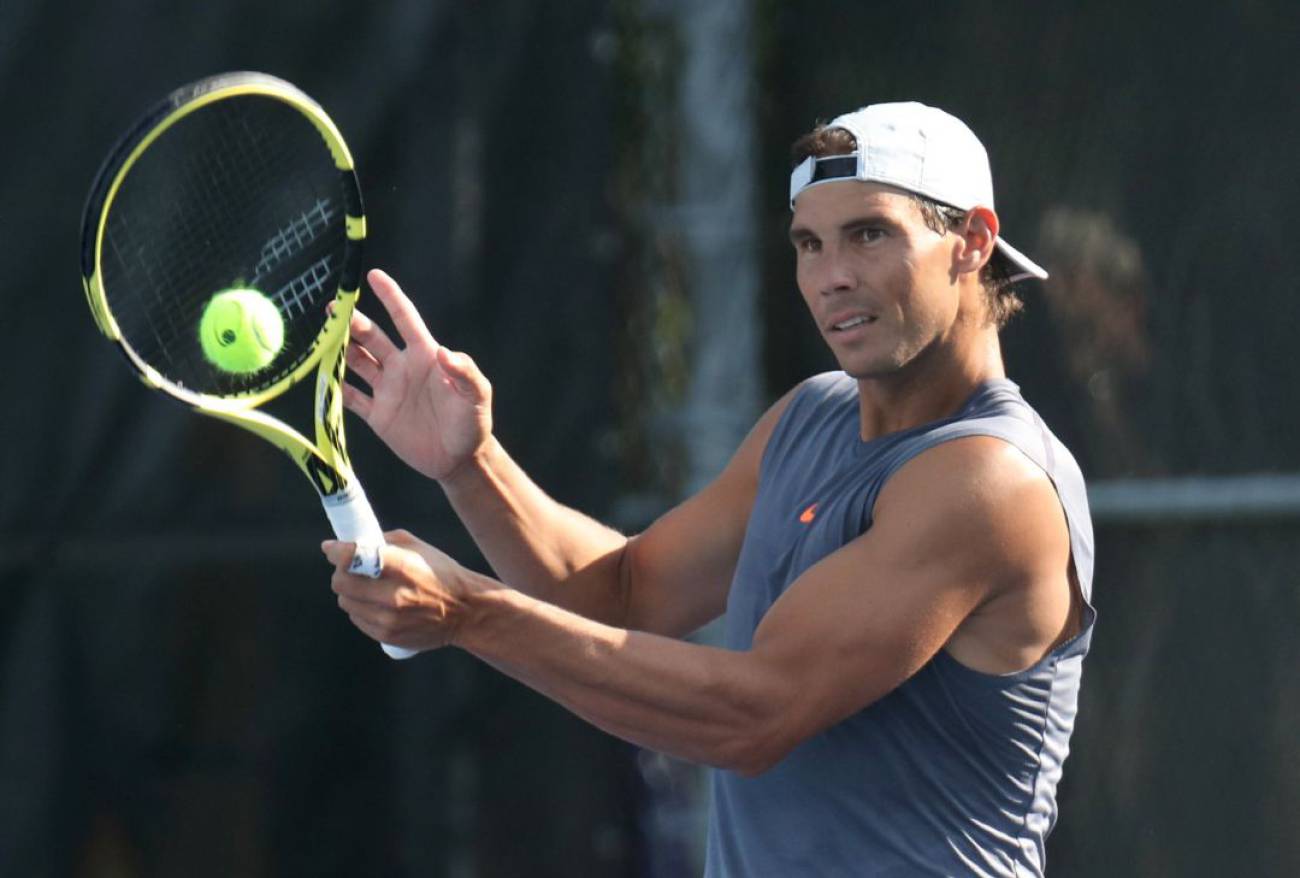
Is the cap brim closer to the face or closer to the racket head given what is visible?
the face

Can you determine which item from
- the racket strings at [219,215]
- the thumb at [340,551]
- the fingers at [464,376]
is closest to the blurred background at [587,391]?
the racket strings at [219,215]

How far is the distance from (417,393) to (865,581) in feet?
2.34

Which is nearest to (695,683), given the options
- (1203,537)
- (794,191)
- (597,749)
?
(794,191)

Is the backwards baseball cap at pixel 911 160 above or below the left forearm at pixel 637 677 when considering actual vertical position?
above

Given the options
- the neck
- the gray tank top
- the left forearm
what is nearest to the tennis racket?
the left forearm

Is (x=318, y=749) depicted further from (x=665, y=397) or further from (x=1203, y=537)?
(x=1203, y=537)

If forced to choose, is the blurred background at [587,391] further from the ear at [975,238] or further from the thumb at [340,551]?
the thumb at [340,551]

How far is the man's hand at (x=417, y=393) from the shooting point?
270cm

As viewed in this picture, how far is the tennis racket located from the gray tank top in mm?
530

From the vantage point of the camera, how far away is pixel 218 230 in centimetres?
362

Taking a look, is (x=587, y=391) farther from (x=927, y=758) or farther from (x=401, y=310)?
(x=927, y=758)

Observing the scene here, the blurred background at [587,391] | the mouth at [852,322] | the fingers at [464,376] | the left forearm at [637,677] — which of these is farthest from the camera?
the blurred background at [587,391]

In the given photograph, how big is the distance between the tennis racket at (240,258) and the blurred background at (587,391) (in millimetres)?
173

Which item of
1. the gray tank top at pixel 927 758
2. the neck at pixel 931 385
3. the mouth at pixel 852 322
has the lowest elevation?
the gray tank top at pixel 927 758
